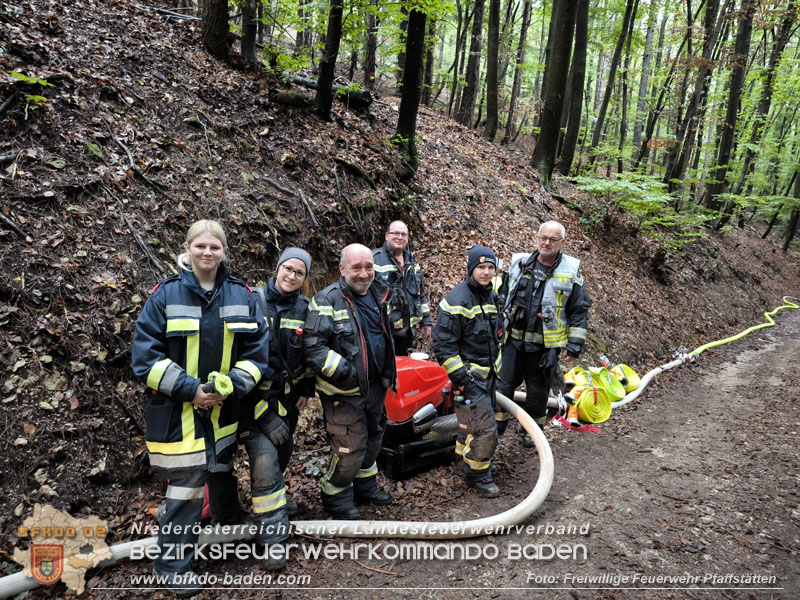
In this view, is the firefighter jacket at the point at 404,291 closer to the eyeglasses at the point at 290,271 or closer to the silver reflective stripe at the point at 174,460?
the eyeglasses at the point at 290,271

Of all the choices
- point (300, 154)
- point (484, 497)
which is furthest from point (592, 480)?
point (300, 154)

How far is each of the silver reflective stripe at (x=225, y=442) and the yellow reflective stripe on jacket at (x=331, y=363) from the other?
2.65 ft

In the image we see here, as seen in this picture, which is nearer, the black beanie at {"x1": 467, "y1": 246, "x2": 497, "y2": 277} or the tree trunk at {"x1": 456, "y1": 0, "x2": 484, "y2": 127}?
the black beanie at {"x1": 467, "y1": 246, "x2": 497, "y2": 277}

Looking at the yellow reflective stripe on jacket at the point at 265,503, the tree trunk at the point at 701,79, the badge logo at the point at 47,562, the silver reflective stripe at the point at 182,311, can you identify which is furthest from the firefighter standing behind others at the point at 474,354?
the tree trunk at the point at 701,79

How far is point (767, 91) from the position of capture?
70.1 feet

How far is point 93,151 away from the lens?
17.7ft

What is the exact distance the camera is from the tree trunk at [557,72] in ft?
39.7

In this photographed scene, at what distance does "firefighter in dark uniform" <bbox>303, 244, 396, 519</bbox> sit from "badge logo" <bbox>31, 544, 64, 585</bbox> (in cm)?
190

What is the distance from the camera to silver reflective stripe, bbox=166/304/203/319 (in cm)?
305

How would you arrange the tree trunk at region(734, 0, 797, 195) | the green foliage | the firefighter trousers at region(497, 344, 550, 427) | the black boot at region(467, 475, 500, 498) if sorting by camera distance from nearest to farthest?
the black boot at region(467, 475, 500, 498), the firefighter trousers at region(497, 344, 550, 427), the green foliage, the tree trunk at region(734, 0, 797, 195)

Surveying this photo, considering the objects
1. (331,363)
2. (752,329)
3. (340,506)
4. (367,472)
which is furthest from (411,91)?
(752,329)

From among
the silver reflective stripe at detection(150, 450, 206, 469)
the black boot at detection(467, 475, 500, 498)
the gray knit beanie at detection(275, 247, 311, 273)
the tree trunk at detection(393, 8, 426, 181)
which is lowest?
the black boot at detection(467, 475, 500, 498)

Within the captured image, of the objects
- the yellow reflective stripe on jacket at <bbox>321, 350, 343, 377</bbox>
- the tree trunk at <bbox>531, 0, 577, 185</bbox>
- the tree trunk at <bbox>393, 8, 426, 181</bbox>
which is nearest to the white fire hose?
the yellow reflective stripe on jacket at <bbox>321, 350, 343, 377</bbox>

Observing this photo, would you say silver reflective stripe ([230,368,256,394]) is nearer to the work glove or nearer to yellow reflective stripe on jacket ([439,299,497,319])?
the work glove
